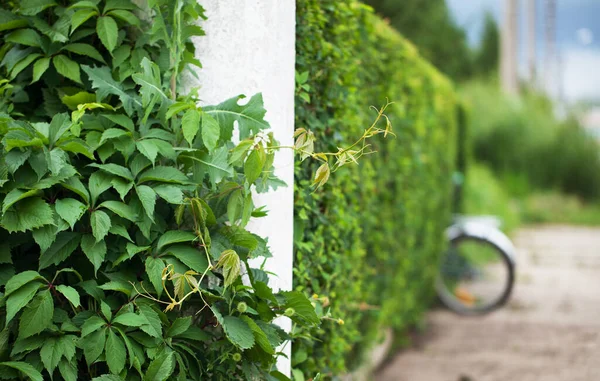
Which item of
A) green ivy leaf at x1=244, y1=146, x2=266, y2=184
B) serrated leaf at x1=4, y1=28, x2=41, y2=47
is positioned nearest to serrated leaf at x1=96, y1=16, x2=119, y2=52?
serrated leaf at x1=4, y1=28, x2=41, y2=47

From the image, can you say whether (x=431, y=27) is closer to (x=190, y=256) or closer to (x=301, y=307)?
(x=301, y=307)

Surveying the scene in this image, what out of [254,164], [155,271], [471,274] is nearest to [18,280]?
[155,271]

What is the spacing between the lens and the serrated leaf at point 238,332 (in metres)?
1.92

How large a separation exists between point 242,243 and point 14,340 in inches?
27.5

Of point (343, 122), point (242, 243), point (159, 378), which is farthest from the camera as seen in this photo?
point (343, 122)

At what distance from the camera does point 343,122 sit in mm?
3086

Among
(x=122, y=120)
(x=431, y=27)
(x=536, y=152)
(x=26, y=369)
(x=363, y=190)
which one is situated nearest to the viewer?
(x=26, y=369)

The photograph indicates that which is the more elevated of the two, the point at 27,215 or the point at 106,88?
the point at 106,88

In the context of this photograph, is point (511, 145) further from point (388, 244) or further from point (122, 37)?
point (122, 37)

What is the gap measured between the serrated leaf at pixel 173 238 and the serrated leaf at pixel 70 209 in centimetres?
23

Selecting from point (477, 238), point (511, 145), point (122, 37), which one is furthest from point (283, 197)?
point (511, 145)

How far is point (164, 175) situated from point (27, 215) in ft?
1.29

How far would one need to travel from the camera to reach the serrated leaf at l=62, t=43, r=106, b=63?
2.28 meters

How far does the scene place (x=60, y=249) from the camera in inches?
77.1
